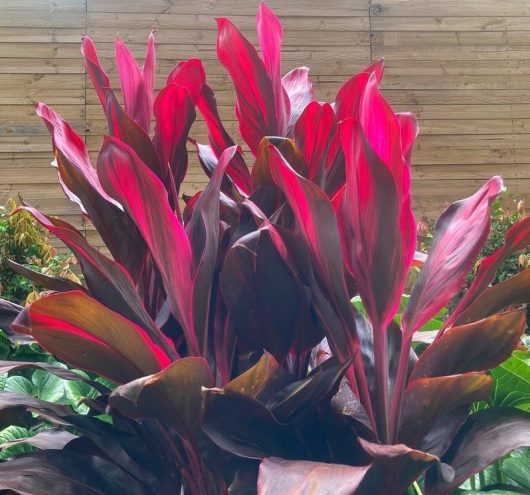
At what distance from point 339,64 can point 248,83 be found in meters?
3.13

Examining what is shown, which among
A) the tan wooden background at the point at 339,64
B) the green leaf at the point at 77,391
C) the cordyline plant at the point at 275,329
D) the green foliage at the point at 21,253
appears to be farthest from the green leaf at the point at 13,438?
the tan wooden background at the point at 339,64

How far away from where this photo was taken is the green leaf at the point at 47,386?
53.7 inches

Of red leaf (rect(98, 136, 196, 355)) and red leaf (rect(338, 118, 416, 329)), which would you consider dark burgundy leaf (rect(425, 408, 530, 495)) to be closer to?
red leaf (rect(338, 118, 416, 329))

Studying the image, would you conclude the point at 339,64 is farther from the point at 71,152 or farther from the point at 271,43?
the point at 71,152

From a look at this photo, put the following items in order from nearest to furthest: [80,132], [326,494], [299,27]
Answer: [326,494]
[80,132]
[299,27]

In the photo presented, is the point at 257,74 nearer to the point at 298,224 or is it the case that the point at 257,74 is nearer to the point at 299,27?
the point at 298,224

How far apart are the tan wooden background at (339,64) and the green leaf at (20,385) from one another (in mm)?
2354

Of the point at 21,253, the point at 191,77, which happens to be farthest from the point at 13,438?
the point at 21,253

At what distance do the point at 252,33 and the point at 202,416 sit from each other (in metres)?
3.41

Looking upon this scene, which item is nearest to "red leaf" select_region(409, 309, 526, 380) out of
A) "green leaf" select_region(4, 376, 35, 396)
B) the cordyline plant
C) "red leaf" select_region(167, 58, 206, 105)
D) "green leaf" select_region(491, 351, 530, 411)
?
the cordyline plant

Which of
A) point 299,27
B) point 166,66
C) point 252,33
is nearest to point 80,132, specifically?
point 166,66

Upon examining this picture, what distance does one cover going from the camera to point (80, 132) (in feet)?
12.4

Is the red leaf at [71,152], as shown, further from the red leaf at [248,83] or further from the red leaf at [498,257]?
the red leaf at [498,257]

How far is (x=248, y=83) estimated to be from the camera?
103 centimetres
